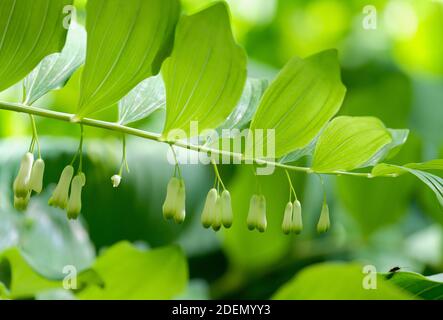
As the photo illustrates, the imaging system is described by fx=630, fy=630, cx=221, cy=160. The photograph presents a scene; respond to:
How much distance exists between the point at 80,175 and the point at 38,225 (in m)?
0.40

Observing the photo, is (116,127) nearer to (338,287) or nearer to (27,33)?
(27,33)

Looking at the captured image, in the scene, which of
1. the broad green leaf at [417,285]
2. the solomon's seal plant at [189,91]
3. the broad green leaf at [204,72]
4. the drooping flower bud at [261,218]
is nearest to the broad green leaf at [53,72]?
the solomon's seal plant at [189,91]

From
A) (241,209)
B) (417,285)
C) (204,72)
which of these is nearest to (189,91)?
(204,72)

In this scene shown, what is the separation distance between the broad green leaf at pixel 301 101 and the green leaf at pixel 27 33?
0.60 feet

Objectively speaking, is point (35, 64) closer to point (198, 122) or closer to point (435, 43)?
point (198, 122)

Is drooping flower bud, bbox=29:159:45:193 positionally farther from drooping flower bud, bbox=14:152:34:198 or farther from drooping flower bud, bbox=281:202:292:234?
drooping flower bud, bbox=281:202:292:234

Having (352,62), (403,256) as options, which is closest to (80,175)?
(403,256)

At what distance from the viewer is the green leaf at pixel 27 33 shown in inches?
19.8

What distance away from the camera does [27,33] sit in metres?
0.51

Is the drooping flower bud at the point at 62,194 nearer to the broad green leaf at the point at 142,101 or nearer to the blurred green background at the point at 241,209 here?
the broad green leaf at the point at 142,101

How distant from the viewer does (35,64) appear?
0.53 m

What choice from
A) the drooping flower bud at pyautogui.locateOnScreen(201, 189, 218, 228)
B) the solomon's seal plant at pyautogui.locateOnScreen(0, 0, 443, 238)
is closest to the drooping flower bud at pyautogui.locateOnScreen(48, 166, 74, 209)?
the solomon's seal plant at pyautogui.locateOnScreen(0, 0, 443, 238)

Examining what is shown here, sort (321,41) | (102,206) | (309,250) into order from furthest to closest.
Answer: (321,41) < (309,250) < (102,206)

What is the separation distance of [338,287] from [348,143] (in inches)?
5.2
